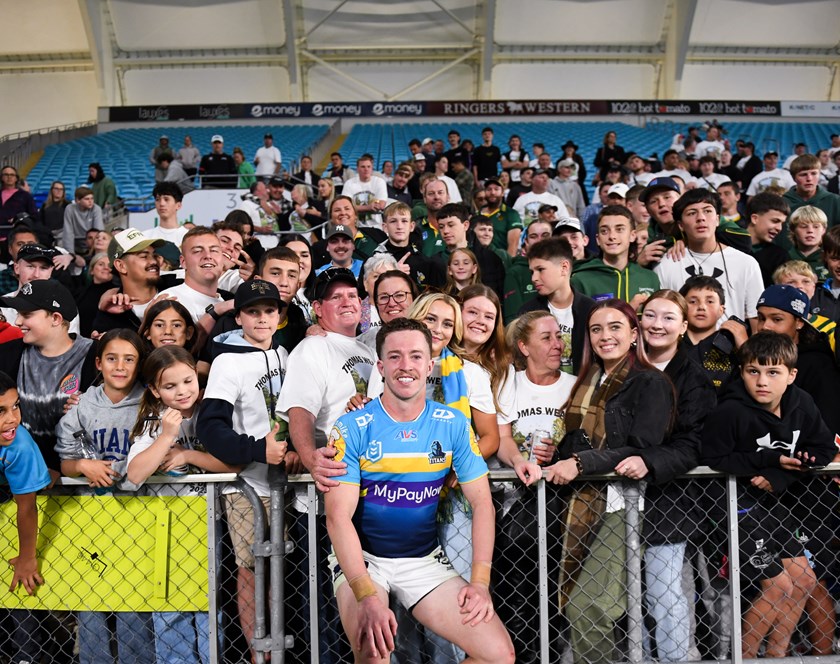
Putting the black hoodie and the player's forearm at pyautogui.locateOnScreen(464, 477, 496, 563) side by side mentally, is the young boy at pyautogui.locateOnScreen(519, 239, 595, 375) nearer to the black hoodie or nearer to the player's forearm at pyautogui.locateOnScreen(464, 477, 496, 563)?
the black hoodie

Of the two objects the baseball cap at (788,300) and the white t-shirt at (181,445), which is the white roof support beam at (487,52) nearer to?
the baseball cap at (788,300)

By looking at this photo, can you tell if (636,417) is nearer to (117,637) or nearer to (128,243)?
(117,637)

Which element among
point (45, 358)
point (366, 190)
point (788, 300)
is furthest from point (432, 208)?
point (45, 358)

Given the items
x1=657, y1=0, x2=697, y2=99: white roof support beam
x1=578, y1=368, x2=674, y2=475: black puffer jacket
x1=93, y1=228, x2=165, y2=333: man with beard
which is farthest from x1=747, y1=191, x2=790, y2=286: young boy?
x1=657, y1=0, x2=697, y2=99: white roof support beam

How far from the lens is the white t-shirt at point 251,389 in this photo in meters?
3.54

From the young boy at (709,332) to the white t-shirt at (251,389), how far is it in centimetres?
215

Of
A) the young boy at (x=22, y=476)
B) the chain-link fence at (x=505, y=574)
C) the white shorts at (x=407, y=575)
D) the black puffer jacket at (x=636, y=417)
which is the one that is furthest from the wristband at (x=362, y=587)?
the young boy at (x=22, y=476)

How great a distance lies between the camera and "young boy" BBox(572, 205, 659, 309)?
16.0 feet

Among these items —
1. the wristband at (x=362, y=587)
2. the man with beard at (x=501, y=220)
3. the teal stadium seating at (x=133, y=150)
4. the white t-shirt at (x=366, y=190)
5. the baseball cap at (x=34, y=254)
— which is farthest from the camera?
the teal stadium seating at (x=133, y=150)

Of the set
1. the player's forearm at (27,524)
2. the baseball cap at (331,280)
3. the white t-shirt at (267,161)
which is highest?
the white t-shirt at (267,161)

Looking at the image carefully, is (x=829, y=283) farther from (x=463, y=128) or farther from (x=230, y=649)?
(x=463, y=128)

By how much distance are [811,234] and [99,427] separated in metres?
4.53

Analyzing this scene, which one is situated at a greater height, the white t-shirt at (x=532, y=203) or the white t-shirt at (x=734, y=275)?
the white t-shirt at (x=532, y=203)

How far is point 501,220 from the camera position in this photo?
7512 mm
